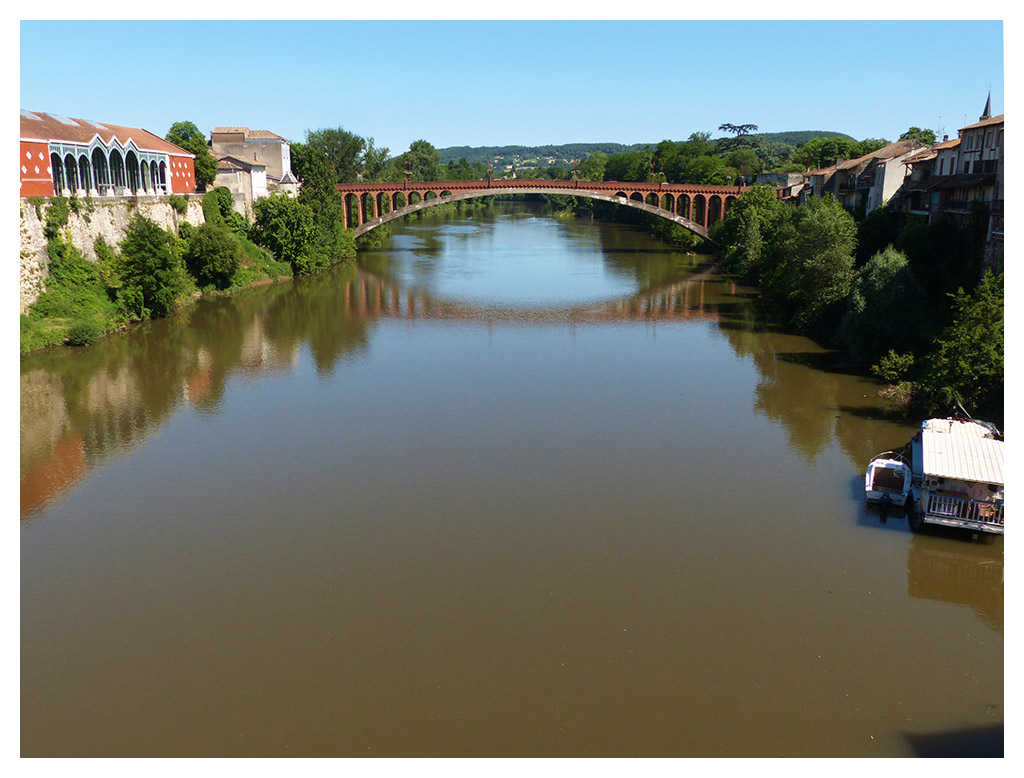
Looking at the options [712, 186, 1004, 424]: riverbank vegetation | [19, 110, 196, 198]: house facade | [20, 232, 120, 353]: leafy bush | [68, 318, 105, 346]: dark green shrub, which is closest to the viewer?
[712, 186, 1004, 424]: riverbank vegetation

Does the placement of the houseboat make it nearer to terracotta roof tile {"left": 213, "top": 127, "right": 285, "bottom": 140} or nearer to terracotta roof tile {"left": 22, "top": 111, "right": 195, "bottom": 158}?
terracotta roof tile {"left": 22, "top": 111, "right": 195, "bottom": 158}

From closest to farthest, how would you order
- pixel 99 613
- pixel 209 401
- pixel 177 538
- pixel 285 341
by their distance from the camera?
pixel 99 613
pixel 177 538
pixel 209 401
pixel 285 341

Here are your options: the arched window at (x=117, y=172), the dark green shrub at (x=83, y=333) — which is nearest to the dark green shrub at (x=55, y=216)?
the dark green shrub at (x=83, y=333)

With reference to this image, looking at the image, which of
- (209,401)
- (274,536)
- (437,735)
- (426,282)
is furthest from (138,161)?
(437,735)

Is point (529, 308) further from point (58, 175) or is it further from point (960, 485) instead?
point (960, 485)

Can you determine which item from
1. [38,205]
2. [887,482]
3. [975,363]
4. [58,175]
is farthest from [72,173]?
[975,363]

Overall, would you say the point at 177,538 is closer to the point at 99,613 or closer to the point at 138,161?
the point at 99,613

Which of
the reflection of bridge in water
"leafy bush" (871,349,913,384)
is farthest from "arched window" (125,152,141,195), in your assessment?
"leafy bush" (871,349,913,384)
